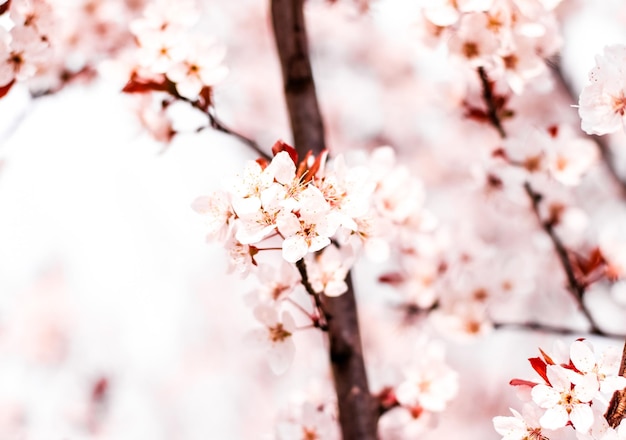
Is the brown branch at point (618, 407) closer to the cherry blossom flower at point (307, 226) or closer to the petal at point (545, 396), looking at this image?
the petal at point (545, 396)

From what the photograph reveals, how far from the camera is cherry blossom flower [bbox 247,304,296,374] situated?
1.05m

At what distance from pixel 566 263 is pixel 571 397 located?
80 centimetres

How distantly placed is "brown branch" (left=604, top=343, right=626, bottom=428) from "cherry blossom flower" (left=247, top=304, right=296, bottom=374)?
0.48 m

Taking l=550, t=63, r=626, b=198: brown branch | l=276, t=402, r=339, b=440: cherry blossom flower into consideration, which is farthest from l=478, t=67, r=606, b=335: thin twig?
l=550, t=63, r=626, b=198: brown branch

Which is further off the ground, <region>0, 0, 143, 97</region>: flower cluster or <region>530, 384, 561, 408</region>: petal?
<region>0, 0, 143, 97</region>: flower cluster

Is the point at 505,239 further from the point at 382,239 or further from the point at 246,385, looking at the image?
the point at 382,239

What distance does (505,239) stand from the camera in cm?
507

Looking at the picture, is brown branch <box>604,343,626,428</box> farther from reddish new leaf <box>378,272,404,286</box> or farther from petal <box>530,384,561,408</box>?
reddish new leaf <box>378,272,404,286</box>

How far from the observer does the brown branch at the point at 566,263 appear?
1.43 metres

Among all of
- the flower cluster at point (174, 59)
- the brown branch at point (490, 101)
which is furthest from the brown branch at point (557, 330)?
the flower cluster at point (174, 59)

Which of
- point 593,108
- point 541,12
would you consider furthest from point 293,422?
point 541,12

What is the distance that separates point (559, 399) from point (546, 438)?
0.21 ft

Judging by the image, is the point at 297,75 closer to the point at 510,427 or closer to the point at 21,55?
the point at 21,55

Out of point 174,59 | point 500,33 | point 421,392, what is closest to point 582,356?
point 421,392
